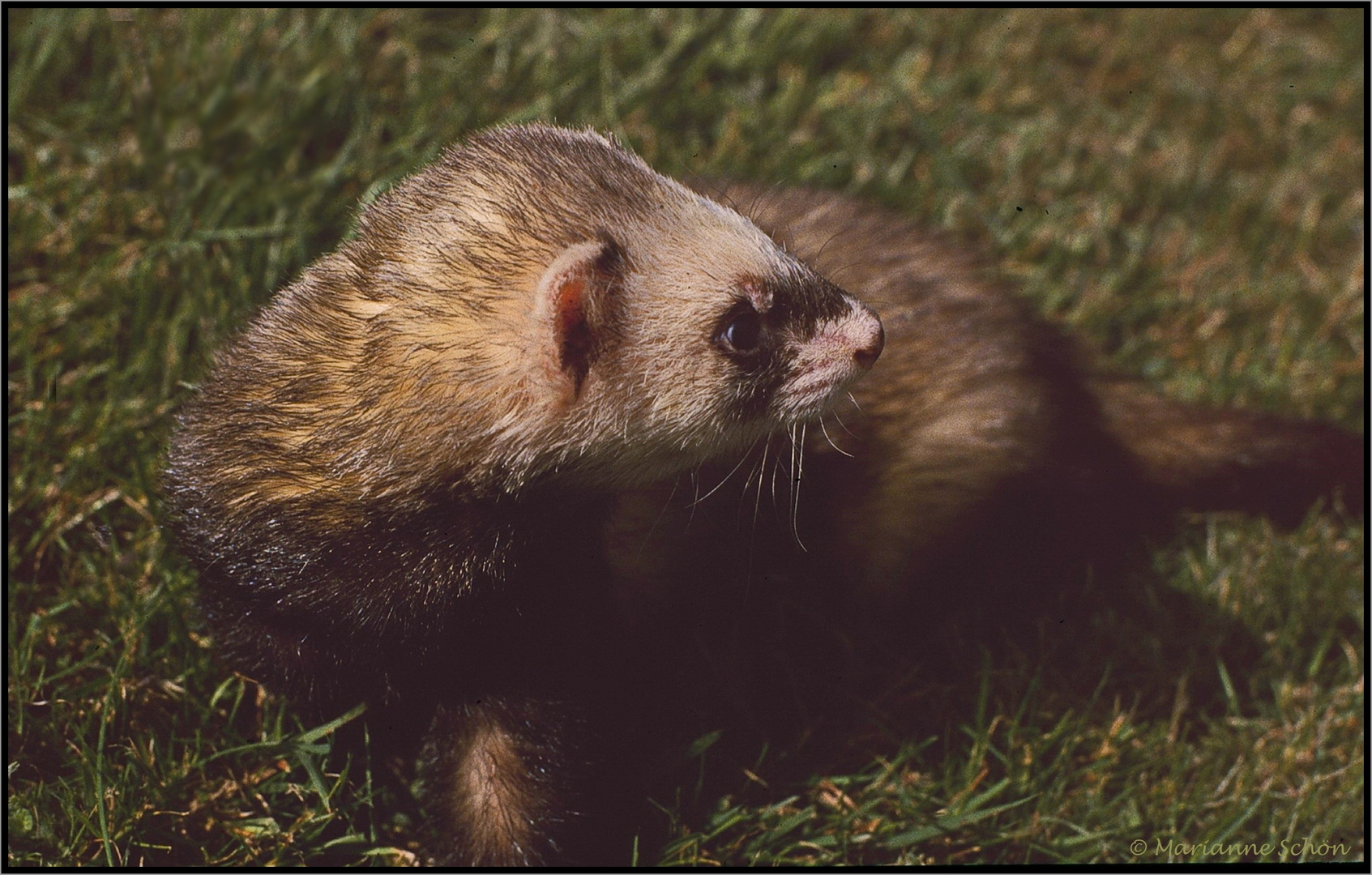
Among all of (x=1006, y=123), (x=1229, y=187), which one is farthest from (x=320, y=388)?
(x=1229, y=187)

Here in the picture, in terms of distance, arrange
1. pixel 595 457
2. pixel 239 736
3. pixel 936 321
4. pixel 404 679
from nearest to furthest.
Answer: pixel 595 457, pixel 404 679, pixel 239 736, pixel 936 321

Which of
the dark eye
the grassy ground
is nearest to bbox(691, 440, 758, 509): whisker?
the dark eye

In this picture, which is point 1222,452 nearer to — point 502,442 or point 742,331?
point 742,331

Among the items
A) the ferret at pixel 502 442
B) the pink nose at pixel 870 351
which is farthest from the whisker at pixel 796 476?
the pink nose at pixel 870 351

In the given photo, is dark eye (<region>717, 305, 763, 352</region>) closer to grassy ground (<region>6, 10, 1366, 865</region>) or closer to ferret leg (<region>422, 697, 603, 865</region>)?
ferret leg (<region>422, 697, 603, 865</region>)

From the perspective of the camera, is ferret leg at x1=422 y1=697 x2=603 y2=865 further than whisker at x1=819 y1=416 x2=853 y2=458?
No

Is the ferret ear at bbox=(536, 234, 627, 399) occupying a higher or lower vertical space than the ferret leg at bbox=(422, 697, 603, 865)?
higher

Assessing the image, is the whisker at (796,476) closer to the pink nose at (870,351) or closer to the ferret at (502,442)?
the ferret at (502,442)

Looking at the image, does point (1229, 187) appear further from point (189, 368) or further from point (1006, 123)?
point (189, 368)
